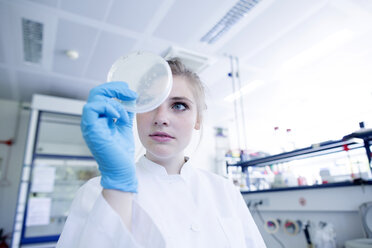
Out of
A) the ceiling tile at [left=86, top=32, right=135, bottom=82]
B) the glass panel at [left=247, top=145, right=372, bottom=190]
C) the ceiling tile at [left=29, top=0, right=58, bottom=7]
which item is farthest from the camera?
the ceiling tile at [left=86, top=32, right=135, bottom=82]

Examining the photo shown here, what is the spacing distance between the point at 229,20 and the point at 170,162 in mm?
1908

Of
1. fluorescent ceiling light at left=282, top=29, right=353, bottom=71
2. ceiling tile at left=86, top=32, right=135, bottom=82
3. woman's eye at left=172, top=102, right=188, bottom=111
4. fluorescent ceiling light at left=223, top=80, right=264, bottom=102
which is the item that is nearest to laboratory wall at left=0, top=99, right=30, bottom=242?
ceiling tile at left=86, top=32, right=135, bottom=82

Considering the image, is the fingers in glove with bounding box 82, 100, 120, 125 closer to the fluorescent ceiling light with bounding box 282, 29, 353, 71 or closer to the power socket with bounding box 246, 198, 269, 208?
the power socket with bounding box 246, 198, 269, 208

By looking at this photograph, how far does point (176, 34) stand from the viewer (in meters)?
2.42

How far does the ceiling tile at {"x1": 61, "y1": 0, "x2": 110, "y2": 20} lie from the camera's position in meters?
1.98

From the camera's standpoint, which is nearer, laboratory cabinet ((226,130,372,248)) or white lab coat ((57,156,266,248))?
white lab coat ((57,156,266,248))

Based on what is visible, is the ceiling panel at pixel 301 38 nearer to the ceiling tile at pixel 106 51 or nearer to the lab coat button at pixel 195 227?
the ceiling tile at pixel 106 51

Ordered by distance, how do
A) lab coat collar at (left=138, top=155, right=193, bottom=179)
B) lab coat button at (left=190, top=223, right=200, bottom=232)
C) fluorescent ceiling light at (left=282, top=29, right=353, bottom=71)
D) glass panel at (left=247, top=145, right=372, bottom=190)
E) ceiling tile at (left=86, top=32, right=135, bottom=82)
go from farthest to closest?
fluorescent ceiling light at (left=282, top=29, right=353, bottom=71) < ceiling tile at (left=86, top=32, right=135, bottom=82) < glass panel at (left=247, top=145, right=372, bottom=190) < lab coat collar at (left=138, top=155, right=193, bottom=179) < lab coat button at (left=190, top=223, right=200, bottom=232)

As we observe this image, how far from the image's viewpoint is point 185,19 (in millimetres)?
2223

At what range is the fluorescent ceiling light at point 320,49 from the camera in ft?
8.39

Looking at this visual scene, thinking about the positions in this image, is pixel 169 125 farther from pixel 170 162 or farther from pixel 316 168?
pixel 316 168

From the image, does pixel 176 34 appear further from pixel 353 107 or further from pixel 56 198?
pixel 56 198

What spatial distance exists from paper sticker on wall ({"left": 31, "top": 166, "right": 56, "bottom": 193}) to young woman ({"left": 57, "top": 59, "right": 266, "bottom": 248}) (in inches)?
112

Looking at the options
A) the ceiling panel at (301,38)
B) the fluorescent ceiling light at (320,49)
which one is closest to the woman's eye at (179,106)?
the ceiling panel at (301,38)
